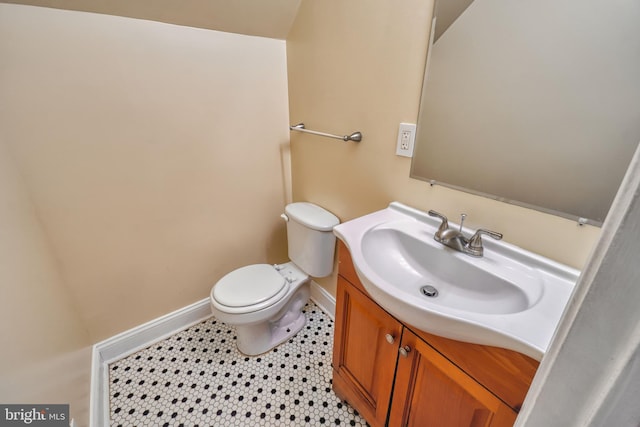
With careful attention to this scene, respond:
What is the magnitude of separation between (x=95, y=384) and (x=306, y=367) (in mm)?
990

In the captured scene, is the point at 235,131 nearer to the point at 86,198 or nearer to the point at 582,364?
the point at 86,198

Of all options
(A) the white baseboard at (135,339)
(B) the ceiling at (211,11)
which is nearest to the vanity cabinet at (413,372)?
(A) the white baseboard at (135,339)

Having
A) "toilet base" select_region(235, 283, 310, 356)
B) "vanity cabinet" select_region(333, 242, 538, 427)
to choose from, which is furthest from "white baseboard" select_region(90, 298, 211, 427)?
"vanity cabinet" select_region(333, 242, 538, 427)

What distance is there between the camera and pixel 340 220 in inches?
58.9

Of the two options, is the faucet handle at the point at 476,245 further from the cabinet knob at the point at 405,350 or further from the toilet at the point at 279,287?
the toilet at the point at 279,287

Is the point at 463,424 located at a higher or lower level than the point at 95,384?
higher

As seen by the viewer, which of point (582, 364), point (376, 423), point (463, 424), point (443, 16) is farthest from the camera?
point (376, 423)

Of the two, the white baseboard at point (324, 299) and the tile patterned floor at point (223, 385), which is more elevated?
the white baseboard at point (324, 299)

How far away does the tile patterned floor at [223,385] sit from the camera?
1.23 metres

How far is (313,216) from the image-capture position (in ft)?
4.96

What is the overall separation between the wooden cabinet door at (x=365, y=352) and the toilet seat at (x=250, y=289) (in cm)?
42

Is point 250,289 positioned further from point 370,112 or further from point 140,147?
point 370,112

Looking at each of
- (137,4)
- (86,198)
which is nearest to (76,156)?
(86,198)

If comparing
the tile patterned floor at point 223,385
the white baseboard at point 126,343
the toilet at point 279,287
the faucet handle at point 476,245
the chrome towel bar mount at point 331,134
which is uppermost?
the chrome towel bar mount at point 331,134
